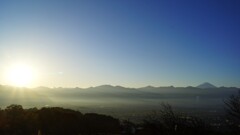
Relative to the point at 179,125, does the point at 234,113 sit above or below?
above

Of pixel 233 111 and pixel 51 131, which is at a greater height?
pixel 233 111

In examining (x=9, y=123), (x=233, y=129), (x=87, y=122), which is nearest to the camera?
(x=233, y=129)

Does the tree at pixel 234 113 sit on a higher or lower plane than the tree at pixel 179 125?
higher

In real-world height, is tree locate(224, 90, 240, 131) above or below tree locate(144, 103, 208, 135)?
above

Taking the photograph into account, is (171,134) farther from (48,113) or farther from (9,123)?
(48,113)

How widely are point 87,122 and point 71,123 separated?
12.1ft

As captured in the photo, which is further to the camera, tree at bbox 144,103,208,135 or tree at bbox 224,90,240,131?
tree at bbox 144,103,208,135

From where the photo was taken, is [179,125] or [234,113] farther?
[179,125]

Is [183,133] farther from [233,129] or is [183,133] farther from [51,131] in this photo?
[51,131]

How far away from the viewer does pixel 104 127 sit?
50031 mm

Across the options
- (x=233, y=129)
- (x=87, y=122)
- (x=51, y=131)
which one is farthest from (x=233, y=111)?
(x=87, y=122)

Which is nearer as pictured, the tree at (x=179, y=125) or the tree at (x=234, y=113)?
the tree at (x=234, y=113)

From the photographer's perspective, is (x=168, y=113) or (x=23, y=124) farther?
(x=23, y=124)

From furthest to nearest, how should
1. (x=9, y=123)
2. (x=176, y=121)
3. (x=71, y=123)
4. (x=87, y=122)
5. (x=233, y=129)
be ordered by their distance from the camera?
(x=87, y=122) < (x=71, y=123) < (x=9, y=123) < (x=176, y=121) < (x=233, y=129)
